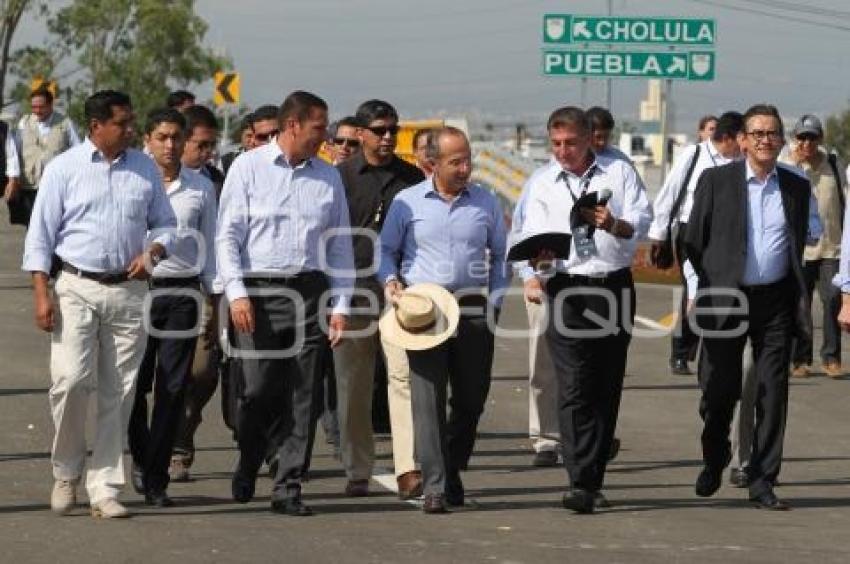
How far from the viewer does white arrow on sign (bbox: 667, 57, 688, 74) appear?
128 feet

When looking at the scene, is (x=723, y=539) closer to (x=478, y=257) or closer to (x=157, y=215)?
(x=478, y=257)

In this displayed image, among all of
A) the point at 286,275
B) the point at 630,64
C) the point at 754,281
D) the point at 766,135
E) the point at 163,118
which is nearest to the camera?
the point at 286,275

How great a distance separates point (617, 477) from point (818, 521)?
211 cm

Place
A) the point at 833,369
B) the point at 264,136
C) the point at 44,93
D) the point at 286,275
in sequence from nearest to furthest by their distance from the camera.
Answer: the point at 286,275 → the point at 264,136 → the point at 833,369 → the point at 44,93

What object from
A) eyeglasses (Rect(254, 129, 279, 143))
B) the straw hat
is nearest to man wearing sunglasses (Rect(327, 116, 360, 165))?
eyeglasses (Rect(254, 129, 279, 143))

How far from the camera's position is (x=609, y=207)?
12.5 meters

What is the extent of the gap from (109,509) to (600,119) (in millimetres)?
4401

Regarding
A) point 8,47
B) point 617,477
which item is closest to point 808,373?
point 617,477

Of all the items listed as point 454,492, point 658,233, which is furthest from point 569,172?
point 658,233

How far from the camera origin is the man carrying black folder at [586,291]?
491 inches

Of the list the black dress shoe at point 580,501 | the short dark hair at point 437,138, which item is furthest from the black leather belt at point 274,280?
the black dress shoe at point 580,501

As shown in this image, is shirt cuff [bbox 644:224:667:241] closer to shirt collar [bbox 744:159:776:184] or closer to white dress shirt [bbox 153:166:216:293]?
shirt collar [bbox 744:159:776:184]

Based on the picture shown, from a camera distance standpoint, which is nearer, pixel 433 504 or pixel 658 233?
pixel 433 504

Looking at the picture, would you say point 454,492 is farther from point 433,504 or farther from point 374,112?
point 374,112
